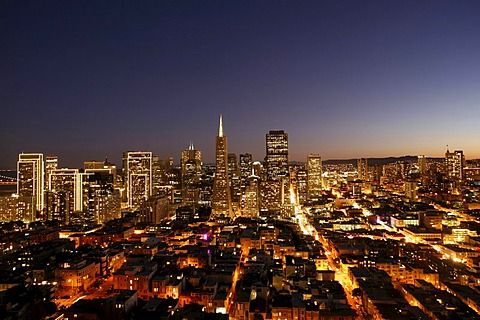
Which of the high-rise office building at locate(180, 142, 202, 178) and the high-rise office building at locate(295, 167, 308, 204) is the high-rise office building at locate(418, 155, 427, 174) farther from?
the high-rise office building at locate(180, 142, 202, 178)

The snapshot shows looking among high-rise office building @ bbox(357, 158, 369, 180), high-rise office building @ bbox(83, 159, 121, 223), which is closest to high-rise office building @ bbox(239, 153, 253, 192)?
high-rise office building @ bbox(83, 159, 121, 223)

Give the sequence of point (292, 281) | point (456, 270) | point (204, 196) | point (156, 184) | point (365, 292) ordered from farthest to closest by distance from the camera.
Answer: point (156, 184), point (204, 196), point (456, 270), point (292, 281), point (365, 292)

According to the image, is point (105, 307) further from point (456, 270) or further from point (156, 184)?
point (156, 184)

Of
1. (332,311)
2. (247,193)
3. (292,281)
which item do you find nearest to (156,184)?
(247,193)

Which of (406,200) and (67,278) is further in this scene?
(406,200)

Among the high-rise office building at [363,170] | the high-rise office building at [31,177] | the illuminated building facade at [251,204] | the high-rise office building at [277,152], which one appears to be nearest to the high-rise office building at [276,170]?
the high-rise office building at [277,152]

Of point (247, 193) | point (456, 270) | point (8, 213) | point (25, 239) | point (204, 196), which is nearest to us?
point (456, 270)
